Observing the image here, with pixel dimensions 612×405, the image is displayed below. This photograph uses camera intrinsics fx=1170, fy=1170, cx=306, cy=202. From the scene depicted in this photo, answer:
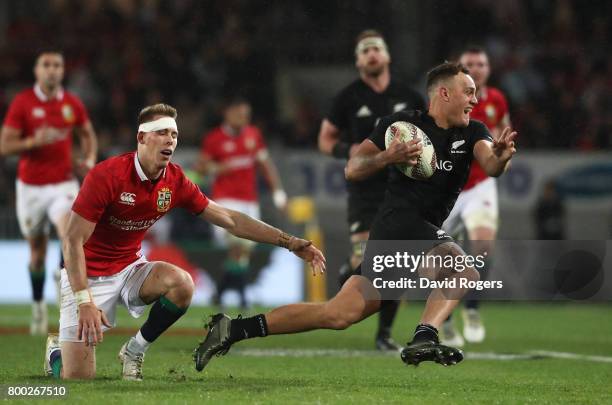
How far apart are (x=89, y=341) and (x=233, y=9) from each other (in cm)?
1553

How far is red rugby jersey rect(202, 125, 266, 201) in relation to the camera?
626 inches

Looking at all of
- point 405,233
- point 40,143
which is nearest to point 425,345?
point 405,233

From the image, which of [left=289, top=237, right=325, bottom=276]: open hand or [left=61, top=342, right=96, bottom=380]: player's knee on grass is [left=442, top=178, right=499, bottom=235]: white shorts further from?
[left=61, top=342, right=96, bottom=380]: player's knee on grass

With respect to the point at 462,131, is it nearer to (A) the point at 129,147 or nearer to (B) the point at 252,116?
(A) the point at 129,147

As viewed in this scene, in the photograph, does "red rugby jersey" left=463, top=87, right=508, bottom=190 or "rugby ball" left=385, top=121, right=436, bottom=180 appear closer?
"rugby ball" left=385, top=121, right=436, bottom=180

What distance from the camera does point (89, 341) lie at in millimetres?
6516

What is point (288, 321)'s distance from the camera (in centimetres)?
720

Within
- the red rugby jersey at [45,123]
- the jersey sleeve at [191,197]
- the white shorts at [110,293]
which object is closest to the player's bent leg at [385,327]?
the jersey sleeve at [191,197]

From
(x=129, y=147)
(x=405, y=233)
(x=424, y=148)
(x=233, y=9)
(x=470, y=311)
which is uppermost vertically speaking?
(x=233, y=9)

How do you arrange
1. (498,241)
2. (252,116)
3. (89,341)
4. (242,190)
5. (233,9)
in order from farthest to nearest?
(233,9) < (252,116) < (498,241) < (242,190) < (89,341)

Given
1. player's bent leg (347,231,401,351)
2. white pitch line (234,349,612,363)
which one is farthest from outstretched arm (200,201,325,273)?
player's bent leg (347,231,401,351)

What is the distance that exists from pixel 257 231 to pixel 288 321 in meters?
0.61

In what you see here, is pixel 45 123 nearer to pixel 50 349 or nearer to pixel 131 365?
pixel 50 349

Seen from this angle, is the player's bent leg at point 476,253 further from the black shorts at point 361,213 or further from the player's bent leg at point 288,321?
the player's bent leg at point 288,321
